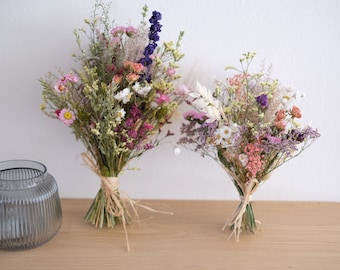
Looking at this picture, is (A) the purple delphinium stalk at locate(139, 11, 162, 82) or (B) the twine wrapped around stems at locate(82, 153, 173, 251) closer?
(A) the purple delphinium stalk at locate(139, 11, 162, 82)

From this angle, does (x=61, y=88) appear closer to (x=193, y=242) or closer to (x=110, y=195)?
(x=110, y=195)

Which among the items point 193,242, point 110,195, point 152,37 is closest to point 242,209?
point 193,242

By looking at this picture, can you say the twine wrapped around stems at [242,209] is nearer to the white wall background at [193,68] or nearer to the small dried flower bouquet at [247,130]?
the small dried flower bouquet at [247,130]

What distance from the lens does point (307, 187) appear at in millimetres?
1299

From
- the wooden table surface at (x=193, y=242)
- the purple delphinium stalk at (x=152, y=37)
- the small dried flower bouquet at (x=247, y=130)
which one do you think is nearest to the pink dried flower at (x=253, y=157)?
the small dried flower bouquet at (x=247, y=130)

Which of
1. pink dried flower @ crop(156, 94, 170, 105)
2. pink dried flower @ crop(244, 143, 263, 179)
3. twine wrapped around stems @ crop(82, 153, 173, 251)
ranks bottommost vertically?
twine wrapped around stems @ crop(82, 153, 173, 251)

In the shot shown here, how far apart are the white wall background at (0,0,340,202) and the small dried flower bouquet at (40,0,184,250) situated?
3.5 inches

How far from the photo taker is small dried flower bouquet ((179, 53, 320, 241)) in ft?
3.29

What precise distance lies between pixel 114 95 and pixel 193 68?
289 millimetres

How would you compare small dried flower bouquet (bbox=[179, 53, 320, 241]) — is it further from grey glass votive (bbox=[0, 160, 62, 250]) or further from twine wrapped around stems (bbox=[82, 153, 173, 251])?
grey glass votive (bbox=[0, 160, 62, 250])

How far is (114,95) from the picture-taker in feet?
3.30

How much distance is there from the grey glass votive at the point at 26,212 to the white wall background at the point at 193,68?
0.24 metres

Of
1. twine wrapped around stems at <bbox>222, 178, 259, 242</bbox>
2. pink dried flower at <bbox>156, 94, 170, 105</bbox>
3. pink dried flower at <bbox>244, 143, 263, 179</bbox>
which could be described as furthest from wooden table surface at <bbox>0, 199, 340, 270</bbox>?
pink dried flower at <bbox>156, 94, 170, 105</bbox>

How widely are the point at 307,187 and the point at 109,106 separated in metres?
0.69
